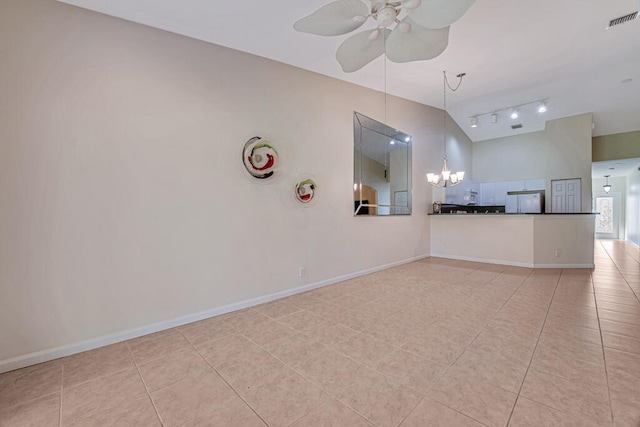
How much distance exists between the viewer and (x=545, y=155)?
7230 mm

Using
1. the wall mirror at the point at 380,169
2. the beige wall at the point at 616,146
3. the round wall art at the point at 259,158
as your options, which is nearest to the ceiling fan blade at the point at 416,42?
the round wall art at the point at 259,158

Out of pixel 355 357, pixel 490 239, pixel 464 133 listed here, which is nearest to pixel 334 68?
pixel 355 357

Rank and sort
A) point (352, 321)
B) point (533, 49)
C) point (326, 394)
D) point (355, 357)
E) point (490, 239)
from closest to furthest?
point (326, 394) < point (355, 357) < point (352, 321) < point (533, 49) < point (490, 239)

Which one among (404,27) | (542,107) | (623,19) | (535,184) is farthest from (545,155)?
(404,27)

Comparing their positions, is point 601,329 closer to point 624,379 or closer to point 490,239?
point 624,379

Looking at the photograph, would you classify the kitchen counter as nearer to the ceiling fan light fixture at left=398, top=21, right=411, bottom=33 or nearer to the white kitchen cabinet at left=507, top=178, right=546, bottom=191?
the white kitchen cabinet at left=507, top=178, right=546, bottom=191

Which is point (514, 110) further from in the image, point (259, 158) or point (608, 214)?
point (608, 214)

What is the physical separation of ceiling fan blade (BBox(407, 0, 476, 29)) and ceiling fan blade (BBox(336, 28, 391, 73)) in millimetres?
377

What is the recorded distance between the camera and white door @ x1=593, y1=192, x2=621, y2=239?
36.3 feet

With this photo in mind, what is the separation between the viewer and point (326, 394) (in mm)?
1642

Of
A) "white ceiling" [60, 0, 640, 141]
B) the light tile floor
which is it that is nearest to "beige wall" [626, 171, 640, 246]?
"white ceiling" [60, 0, 640, 141]

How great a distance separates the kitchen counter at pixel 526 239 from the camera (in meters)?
5.07

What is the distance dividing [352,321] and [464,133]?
299 inches

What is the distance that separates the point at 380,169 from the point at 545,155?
18.3 feet
